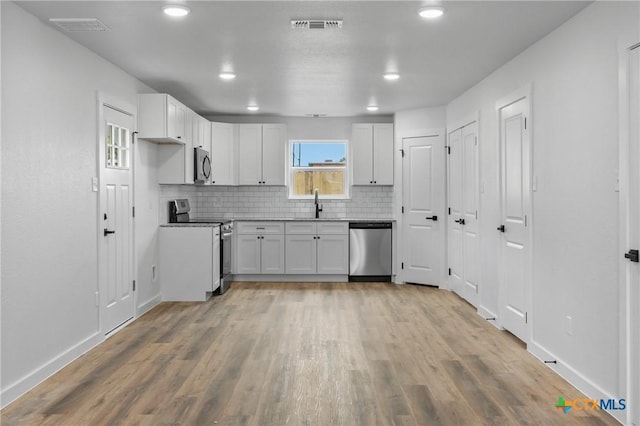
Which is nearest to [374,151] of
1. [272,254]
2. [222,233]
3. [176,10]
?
[272,254]

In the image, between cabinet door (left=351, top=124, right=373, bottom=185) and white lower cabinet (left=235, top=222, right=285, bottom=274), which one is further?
cabinet door (left=351, top=124, right=373, bottom=185)

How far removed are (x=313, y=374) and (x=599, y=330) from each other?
1.84 metres

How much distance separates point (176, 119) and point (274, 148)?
2.07 m

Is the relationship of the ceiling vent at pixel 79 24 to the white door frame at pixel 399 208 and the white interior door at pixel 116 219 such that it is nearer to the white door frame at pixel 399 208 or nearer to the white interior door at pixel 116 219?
the white interior door at pixel 116 219

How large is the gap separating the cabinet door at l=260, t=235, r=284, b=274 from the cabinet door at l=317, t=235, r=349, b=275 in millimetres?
577

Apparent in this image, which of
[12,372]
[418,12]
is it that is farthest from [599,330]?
[12,372]

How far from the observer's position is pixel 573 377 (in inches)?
126

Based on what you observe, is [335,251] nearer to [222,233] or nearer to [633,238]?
[222,233]

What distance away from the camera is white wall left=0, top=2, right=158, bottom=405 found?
119 inches

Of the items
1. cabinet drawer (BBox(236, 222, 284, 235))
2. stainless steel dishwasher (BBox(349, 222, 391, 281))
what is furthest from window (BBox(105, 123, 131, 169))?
stainless steel dishwasher (BBox(349, 222, 391, 281))

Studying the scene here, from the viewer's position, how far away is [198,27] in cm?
358

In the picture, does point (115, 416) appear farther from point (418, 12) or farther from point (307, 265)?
point (307, 265)

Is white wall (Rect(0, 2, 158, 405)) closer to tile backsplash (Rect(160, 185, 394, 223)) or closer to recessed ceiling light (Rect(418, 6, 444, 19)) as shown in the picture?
recessed ceiling light (Rect(418, 6, 444, 19))

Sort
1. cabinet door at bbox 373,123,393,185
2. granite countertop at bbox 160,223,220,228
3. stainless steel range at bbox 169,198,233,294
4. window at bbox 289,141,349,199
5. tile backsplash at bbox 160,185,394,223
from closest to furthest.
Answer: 1. granite countertop at bbox 160,223,220,228
2. stainless steel range at bbox 169,198,233,294
3. cabinet door at bbox 373,123,393,185
4. tile backsplash at bbox 160,185,394,223
5. window at bbox 289,141,349,199
